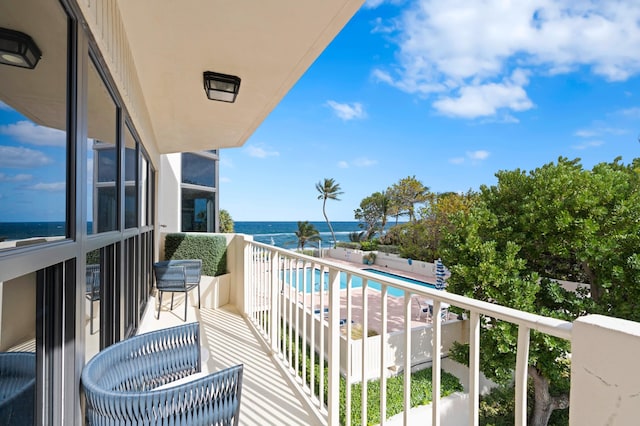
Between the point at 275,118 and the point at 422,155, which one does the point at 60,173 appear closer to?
the point at 275,118

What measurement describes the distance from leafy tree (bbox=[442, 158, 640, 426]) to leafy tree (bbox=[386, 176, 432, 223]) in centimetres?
1692

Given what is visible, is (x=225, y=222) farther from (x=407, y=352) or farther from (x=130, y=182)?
(x=407, y=352)

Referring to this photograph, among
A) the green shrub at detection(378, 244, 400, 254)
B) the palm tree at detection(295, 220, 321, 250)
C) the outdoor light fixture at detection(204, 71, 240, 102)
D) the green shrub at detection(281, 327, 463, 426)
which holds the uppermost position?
the outdoor light fixture at detection(204, 71, 240, 102)

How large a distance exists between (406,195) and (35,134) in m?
25.2

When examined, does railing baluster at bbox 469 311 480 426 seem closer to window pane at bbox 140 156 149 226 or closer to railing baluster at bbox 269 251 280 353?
railing baluster at bbox 269 251 280 353

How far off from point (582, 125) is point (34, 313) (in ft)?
169

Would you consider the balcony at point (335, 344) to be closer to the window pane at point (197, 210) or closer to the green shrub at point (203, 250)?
the green shrub at point (203, 250)

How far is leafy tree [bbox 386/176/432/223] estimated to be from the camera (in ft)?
79.8

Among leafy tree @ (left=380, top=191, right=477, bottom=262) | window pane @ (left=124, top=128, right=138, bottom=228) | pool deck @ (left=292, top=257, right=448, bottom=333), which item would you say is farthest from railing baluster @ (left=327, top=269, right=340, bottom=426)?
leafy tree @ (left=380, top=191, right=477, bottom=262)

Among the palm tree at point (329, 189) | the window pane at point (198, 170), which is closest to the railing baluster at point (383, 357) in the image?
the window pane at point (198, 170)

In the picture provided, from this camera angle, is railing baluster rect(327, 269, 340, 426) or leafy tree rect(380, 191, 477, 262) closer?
railing baluster rect(327, 269, 340, 426)

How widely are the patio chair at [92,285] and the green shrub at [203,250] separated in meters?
3.93

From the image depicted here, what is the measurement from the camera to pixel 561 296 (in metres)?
6.44

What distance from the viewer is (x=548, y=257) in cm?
690
